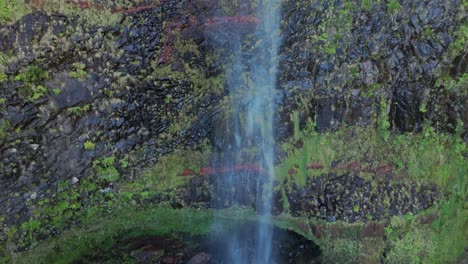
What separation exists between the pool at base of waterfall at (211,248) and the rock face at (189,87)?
2.41 feet

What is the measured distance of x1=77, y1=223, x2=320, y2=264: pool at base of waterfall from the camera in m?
9.15

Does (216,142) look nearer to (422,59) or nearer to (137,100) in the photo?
(137,100)

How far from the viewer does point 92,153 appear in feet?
30.5

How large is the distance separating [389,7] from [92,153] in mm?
7014

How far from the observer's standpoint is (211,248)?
9.50 m

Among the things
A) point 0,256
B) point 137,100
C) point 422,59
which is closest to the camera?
point 0,256

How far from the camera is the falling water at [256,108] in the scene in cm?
970

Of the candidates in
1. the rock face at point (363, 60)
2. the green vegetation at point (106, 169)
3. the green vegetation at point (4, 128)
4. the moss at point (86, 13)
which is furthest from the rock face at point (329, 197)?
the moss at point (86, 13)

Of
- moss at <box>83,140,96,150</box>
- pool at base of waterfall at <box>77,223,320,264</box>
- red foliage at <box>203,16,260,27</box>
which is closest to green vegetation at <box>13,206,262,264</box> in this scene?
pool at base of waterfall at <box>77,223,320,264</box>

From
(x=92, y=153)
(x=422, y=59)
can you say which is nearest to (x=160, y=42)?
(x=92, y=153)

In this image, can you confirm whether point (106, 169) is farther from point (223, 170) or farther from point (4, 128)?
point (223, 170)

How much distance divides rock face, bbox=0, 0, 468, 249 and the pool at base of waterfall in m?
0.73

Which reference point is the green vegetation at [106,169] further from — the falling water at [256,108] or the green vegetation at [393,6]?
the green vegetation at [393,6]

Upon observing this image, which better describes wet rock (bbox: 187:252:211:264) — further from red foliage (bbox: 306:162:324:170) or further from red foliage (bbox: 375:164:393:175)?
red foliage (bbox: 375:164:393:175)
